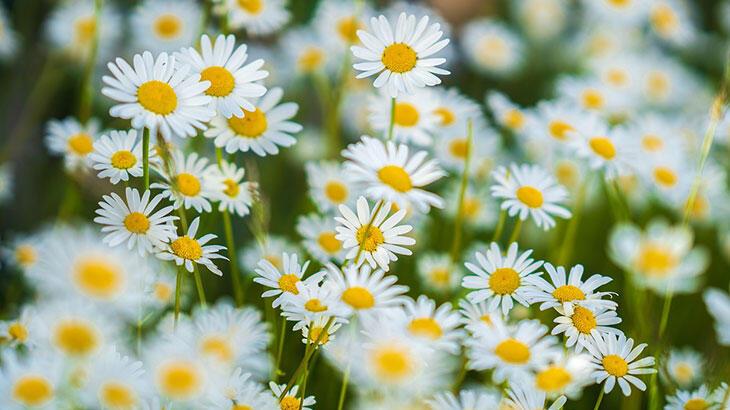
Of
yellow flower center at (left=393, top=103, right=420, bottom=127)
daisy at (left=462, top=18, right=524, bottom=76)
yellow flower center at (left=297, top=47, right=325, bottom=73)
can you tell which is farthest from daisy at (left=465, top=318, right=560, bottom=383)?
daisy at (left=462, top=18, right=524, bottom=76)

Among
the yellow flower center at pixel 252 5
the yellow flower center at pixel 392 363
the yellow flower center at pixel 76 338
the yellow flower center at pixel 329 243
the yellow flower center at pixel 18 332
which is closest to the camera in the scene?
the yellow flower center at pixel 76 338

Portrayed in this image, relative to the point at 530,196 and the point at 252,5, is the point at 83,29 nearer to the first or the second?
the point at 252,5

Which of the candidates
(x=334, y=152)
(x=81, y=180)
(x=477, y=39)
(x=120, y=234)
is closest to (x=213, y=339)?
(x=120, y=234)

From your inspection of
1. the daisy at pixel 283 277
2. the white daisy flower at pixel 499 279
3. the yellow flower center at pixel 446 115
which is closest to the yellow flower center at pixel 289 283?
the daisy at pixel 283 277

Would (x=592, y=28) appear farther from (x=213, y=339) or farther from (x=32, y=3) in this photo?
(x=213, y=339)

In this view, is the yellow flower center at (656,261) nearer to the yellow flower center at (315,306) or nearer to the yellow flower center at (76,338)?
the yellow flower center at (315,306)

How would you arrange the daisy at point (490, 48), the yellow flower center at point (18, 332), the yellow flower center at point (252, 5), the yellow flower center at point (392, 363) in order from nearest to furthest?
the yellow flower center at point (392, 363)
the yellow flower center at point (18, 332)
the yellow flower center at point (252, 5)
the daisy at point (490, 48)

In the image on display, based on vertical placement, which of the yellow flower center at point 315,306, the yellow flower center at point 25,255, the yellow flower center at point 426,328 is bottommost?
the yellow flower center at point 25,255

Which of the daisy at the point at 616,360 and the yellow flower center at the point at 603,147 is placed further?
the yellow flower center at the point at 603,147
